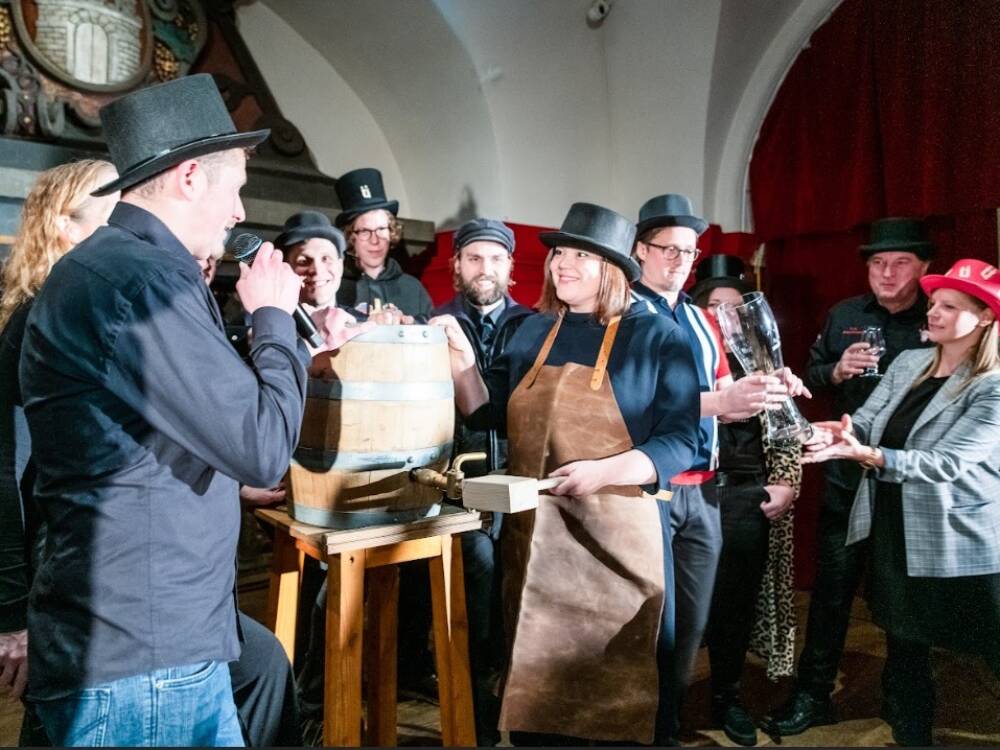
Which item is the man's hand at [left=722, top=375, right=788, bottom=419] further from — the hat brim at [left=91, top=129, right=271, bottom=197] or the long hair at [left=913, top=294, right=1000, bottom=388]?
the hat brim at [left=91, top=129, right=271, bottom=197]

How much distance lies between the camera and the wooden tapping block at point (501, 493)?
1.67 meters

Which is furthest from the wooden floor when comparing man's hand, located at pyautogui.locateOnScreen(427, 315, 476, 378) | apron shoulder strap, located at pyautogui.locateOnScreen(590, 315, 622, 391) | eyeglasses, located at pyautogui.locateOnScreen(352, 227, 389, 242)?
eyeglasses, located at pyautogui.locateOnScreen(352, 227, 389, 242)

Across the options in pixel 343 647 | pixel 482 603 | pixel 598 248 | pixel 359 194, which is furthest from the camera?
pixel 359 194

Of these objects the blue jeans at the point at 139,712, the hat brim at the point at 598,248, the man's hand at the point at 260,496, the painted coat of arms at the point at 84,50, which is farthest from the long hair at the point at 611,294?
the painted coat of arms at the point at 84,50

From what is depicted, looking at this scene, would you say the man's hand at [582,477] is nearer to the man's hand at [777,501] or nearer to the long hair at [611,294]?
the long hair at [611,294]

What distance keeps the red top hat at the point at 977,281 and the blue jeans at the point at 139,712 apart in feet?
8.39

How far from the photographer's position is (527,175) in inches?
201

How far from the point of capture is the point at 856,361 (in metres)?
3.28

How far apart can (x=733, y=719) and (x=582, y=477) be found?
1.62 meters

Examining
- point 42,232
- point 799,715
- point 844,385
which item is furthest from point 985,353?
point 42,232

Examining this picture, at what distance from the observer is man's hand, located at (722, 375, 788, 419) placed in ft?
7.00

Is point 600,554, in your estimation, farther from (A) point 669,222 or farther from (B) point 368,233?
(B) point 368,233

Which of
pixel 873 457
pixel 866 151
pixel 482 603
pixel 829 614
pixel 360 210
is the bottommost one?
pixel 829 614

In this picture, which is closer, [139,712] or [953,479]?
[139,712]
